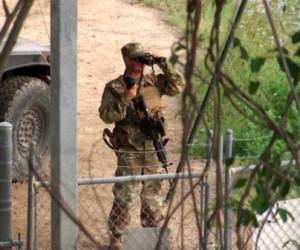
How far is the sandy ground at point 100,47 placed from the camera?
9414 millimetres

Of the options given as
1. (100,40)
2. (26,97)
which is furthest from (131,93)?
(100,40)

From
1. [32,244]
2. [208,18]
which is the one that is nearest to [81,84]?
[208,18]

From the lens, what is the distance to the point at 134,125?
614 centimetres

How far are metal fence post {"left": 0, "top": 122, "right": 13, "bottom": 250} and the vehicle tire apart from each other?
124 inches

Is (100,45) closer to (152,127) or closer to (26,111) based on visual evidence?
(26,111)

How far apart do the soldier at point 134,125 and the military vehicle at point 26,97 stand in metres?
1.84

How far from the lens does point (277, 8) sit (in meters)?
10.9

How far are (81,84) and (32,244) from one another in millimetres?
7231

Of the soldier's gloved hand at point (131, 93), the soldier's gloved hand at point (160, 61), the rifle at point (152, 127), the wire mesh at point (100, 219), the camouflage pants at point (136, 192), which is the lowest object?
the wire mesh at point (100, 219)

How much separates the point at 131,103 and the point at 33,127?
2.29 meters

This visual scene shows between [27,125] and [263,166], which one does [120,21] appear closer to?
[27,125]

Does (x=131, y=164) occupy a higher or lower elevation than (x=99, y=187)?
higher

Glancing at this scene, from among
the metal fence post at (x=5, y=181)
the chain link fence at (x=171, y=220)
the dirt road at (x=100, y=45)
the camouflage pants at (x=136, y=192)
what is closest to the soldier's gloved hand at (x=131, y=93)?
the camouflage pants at (x=136, y=192)

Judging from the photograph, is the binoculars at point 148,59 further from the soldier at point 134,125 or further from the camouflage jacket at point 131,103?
the camouflage jacket at point 131,103
